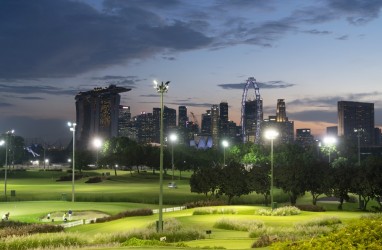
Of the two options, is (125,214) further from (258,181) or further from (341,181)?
(341,181)

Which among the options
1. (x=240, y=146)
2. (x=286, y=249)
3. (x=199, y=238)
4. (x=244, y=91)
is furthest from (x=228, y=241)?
(x=244, y=91)

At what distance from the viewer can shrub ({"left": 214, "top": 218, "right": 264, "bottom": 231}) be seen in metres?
34.5

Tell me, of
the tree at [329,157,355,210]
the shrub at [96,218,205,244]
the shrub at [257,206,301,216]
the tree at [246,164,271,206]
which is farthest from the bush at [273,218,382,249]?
the tree at [246,164,271,206]

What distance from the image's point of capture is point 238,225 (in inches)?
1394

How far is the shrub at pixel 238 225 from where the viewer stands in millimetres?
34503

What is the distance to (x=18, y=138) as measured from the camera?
18612 cm

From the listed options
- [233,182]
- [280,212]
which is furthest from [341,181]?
[280,212]

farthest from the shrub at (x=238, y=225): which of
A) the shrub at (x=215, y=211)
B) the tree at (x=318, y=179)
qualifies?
the tree at (x=318, y=179)

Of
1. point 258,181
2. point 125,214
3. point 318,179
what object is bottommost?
point 125,214

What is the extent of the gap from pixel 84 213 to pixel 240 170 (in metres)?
25.1

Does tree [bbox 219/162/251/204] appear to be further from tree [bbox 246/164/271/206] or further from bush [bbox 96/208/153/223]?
bush [bbox 96/208/153/223]

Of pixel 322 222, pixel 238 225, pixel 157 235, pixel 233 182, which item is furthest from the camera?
pixel 233 182

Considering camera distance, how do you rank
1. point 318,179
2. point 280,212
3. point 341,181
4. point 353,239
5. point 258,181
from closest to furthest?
1. point 353,239
2. point 280,212
3. point 341,181
4. point 318,179
5. point 258,181

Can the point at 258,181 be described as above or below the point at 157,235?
above
